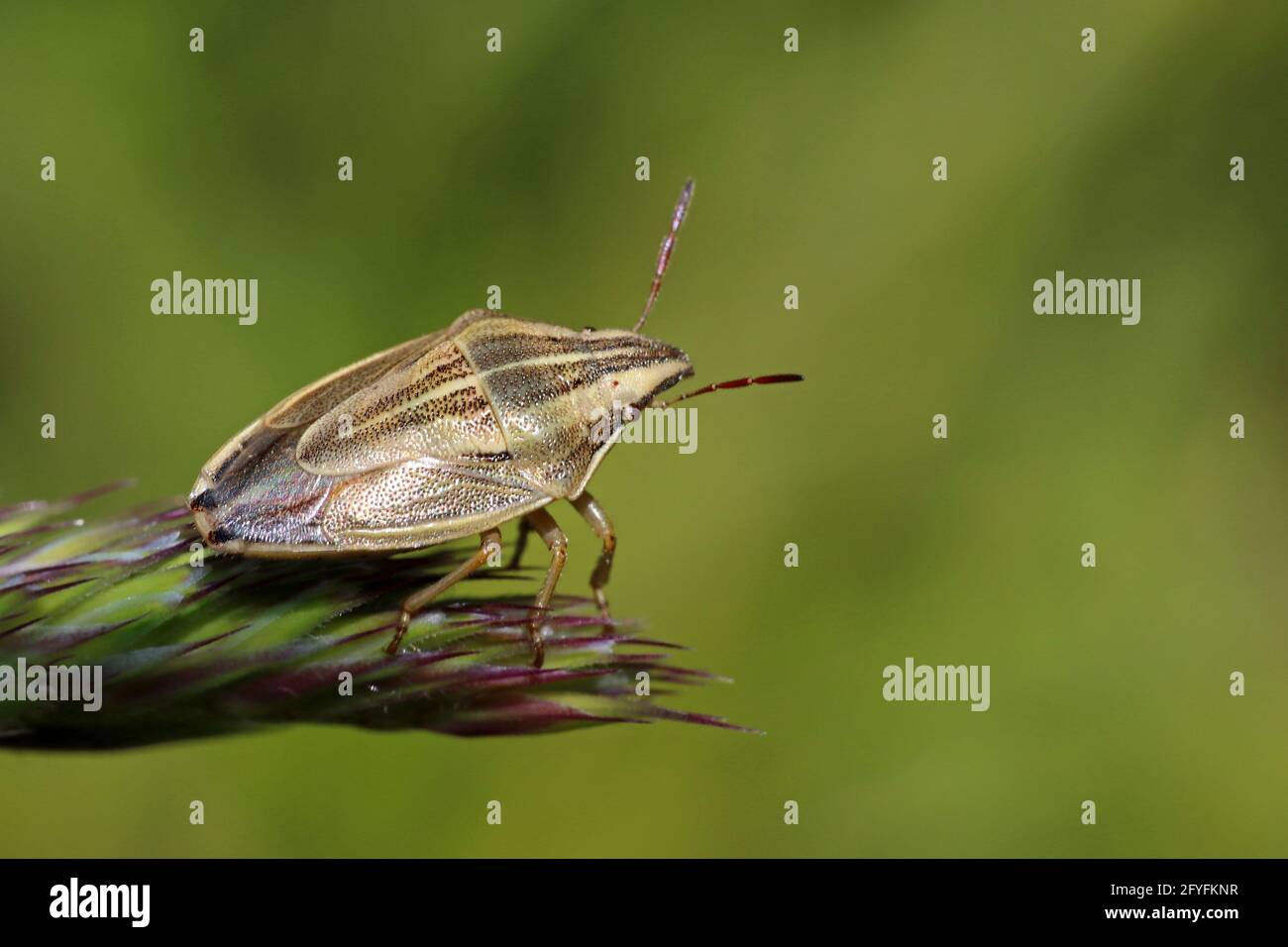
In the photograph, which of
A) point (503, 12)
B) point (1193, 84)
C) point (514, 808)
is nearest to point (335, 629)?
point (514, 808)

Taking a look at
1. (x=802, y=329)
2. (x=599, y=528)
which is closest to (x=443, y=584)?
(x=599, y=528)

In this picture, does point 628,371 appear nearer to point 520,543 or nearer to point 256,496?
point 520,543

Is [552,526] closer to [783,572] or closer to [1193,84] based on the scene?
[783,572]

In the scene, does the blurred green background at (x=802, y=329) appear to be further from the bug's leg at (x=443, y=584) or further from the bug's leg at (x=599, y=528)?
the bug's leg at (x=443, y=584)

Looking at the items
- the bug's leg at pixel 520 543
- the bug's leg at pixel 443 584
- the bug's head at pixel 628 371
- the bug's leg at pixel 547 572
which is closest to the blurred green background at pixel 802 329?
the bug's leg at pixel 520 543

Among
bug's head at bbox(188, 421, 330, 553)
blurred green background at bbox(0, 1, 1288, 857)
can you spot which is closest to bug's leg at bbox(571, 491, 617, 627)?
bug's head at bbox(188, 421, 330, 553)
